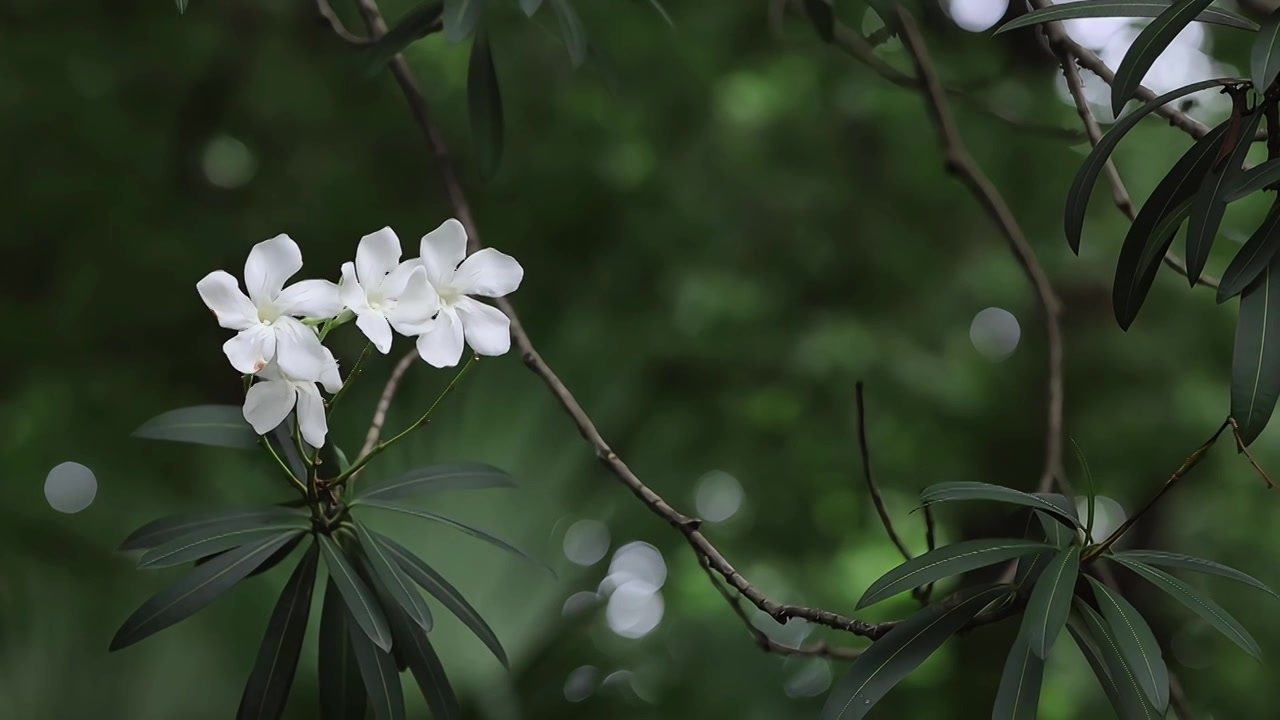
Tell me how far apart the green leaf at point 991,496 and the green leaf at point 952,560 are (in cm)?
3

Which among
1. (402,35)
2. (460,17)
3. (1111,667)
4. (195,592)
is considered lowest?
(1111,667)

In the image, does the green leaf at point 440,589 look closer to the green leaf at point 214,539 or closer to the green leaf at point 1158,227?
the green leaf at point 214,539

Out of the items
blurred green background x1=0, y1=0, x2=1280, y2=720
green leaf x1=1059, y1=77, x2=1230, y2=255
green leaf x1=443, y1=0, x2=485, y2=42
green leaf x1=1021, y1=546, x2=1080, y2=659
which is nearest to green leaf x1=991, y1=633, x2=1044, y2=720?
green leaf x1=1021, y1=546, x2=1080, y2=659

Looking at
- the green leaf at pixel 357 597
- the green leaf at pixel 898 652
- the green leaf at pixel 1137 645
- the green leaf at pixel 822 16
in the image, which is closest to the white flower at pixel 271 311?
the green leaf at pixel 357 597

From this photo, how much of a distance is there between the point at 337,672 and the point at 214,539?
16 cm

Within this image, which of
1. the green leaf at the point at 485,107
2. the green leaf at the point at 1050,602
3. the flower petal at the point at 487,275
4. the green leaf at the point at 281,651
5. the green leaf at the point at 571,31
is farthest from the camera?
the green leaf at the point at 485,107

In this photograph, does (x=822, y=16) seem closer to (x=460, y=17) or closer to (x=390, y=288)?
(x=460, y=17)

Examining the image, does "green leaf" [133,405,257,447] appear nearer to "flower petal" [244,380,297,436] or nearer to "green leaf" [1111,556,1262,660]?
"flower petal" [244,380,297,436]

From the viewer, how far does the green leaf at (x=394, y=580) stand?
72cm

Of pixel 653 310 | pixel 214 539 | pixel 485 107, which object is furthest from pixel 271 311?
pixel 653 310

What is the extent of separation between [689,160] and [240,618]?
1314 mm

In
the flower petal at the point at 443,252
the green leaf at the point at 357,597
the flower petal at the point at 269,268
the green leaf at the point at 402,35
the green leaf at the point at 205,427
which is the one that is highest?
the green leaf at the point at 402,35

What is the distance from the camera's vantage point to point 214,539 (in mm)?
778

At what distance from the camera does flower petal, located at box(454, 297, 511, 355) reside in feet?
2.26
